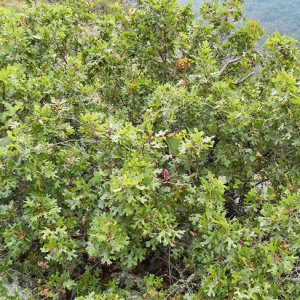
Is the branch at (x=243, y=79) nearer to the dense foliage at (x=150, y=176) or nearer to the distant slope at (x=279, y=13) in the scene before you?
the dense foliage at (x=150, y=176)

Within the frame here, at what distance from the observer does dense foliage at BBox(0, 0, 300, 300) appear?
3.66 m

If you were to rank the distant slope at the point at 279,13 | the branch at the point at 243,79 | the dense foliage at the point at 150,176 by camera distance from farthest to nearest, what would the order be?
the distant slope at the point at 279,13 → the branch at the point at 243,79 → the dense foliage at the point at 150,176

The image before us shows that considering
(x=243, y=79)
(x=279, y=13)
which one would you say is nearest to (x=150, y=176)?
(x=243, y=79)

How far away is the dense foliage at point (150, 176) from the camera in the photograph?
3.66 m

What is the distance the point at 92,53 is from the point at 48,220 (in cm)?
368

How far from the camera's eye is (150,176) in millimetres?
3727

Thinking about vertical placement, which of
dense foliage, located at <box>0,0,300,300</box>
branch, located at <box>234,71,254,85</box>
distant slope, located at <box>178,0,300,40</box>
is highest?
branch, located at <box>234,71,254,85</box>

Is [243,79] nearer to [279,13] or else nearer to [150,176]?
[150,176]

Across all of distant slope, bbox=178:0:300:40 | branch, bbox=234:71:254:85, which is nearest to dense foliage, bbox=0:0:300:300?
branch, bbox=234:71:254:85

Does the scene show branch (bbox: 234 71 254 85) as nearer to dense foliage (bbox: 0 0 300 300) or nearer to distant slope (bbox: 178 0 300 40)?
dense foliage (bbox: 0 0 300 300)

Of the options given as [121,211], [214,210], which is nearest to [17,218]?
[121,211]

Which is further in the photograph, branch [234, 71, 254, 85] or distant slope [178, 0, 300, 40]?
distant slope [178, 0, 300, 40]

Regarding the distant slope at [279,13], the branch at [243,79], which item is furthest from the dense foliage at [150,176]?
the distant slope at [279,13]

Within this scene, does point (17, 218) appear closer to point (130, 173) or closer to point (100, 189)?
point (100, 189)
